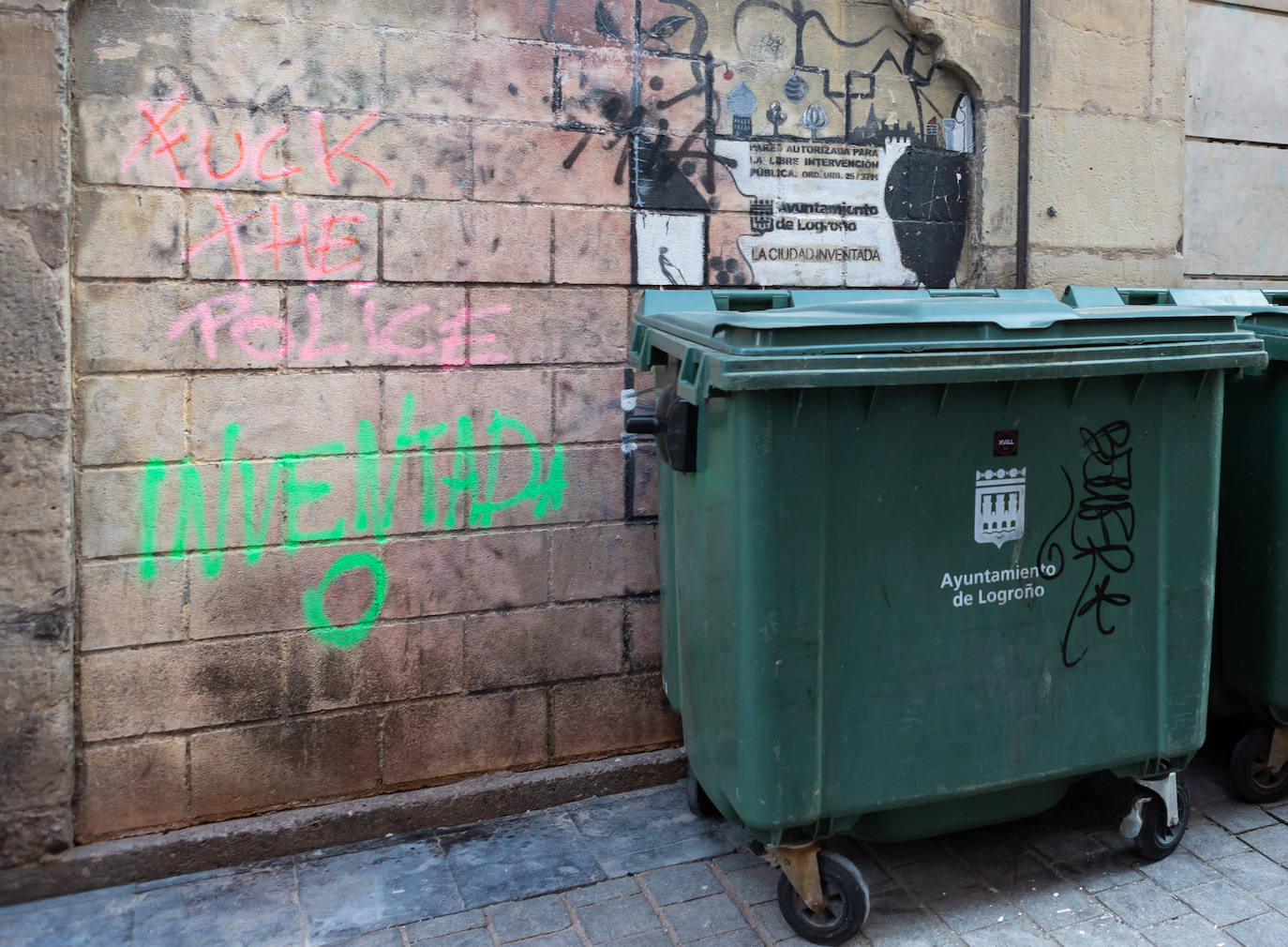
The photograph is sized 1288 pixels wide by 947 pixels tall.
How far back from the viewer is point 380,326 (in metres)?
3.31

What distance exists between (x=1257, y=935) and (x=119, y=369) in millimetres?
3417

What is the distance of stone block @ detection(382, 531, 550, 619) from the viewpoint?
Answer: 340 centimetres

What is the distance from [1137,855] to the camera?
123 inches

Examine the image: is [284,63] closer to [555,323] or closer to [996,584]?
[555,323]

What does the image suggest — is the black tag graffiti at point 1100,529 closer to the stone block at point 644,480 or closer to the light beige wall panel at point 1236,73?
the stone block at point 644,480

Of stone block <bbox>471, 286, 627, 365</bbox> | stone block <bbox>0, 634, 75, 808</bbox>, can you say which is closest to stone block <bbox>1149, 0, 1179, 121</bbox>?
stone block <bbox>471, 286, 627, 365</bbox>

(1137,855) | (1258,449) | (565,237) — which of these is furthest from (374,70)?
(1137,855)

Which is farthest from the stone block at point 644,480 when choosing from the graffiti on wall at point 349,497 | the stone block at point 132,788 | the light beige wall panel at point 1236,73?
the light beige wall panel at point 1236,73

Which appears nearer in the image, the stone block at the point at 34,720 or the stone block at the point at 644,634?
the stone block at the point at 34,720

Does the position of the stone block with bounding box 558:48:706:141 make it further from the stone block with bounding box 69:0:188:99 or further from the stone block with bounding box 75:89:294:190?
the stone block with bounding box 69:0:188:99

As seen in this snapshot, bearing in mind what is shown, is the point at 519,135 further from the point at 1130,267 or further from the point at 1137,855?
the point at 1137,855

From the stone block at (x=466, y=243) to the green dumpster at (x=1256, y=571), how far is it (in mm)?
2110

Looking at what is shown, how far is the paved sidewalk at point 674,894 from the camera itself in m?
2.79

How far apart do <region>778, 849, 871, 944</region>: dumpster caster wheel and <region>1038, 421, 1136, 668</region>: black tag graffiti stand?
2.63 ft
